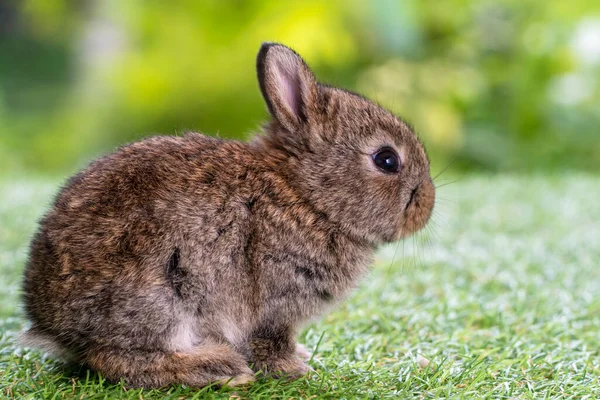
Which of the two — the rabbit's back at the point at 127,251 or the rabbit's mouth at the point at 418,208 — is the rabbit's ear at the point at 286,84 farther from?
the rabbit's mouth at the point at 418,208

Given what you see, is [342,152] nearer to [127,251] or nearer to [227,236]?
[227,236]

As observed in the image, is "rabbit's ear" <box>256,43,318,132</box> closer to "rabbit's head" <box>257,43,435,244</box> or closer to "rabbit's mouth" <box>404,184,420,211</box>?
"rabbit's head" <box>257,43,435,244</box>

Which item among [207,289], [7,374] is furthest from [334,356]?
[7,374]

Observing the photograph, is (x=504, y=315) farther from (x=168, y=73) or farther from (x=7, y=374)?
(x=168, y=73)

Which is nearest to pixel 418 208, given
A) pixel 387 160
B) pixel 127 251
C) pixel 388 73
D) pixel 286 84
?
pixel 387 160

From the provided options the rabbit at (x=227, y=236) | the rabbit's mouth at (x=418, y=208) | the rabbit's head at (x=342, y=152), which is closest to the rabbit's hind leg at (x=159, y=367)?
the rabbit at (x=227, y=236)

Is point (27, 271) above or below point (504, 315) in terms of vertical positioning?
below

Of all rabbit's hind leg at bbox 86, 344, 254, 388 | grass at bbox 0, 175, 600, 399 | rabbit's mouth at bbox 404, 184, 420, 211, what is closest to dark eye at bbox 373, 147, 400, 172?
rabbit's mouth at bbox 404, 184, 420, 211

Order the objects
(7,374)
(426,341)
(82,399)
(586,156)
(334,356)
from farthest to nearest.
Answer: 1. (586,156)
2. (426,341)
3. (334,356)
4. (7,374)
5. (82,399)
